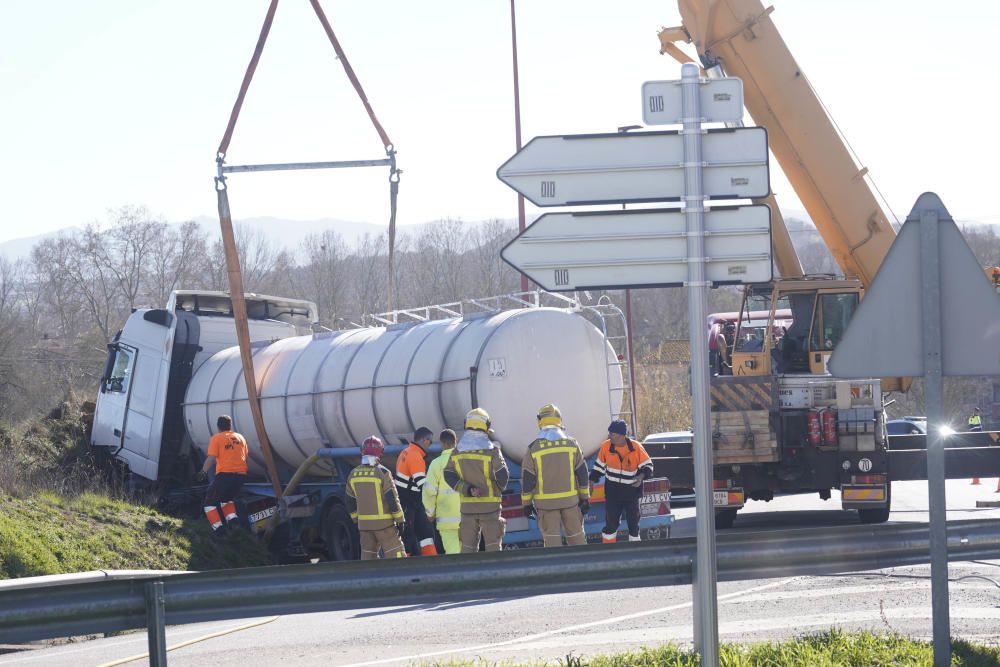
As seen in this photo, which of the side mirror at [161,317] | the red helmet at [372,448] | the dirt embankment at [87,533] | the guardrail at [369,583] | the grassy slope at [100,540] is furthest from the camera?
the side mirror at [161,317]

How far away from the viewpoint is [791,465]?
604 inches

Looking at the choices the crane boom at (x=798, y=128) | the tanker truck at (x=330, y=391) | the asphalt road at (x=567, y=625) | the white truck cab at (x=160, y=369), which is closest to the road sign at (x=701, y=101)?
the asphalt road at (x=567, y=625)

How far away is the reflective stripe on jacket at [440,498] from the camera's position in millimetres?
11672

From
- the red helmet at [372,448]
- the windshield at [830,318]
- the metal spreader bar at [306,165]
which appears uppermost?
the metal spreader bar at [306,165]

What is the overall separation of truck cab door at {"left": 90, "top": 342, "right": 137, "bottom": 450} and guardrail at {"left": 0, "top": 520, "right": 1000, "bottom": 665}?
535 inches

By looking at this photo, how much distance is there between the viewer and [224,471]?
15344 mm

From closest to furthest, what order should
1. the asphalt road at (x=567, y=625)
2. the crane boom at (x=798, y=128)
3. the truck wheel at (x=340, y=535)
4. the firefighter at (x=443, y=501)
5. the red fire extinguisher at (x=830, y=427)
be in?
the asphalt road at (x=567, y=625) < the firefighter at (x=443, y=501) < the truck wheel at (x=340, y=535) < the red fire extinguisher at (x=830, y=427) < the crane boom at (x=798, y=128)

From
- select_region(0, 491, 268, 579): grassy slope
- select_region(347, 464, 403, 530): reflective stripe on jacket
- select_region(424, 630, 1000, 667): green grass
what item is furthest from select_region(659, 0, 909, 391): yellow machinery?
select_region(424, 630, 1000, 667): green grass

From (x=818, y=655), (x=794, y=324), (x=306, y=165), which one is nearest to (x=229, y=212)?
(x=306, y=165)

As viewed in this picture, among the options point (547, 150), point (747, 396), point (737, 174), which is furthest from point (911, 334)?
point (747, 396)

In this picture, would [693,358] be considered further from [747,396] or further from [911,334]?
[747,396]

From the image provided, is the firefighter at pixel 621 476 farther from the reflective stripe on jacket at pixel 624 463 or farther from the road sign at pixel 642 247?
the road sign at pixel 642 247

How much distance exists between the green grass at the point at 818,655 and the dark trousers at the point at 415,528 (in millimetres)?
6215

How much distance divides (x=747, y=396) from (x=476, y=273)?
5948cm
